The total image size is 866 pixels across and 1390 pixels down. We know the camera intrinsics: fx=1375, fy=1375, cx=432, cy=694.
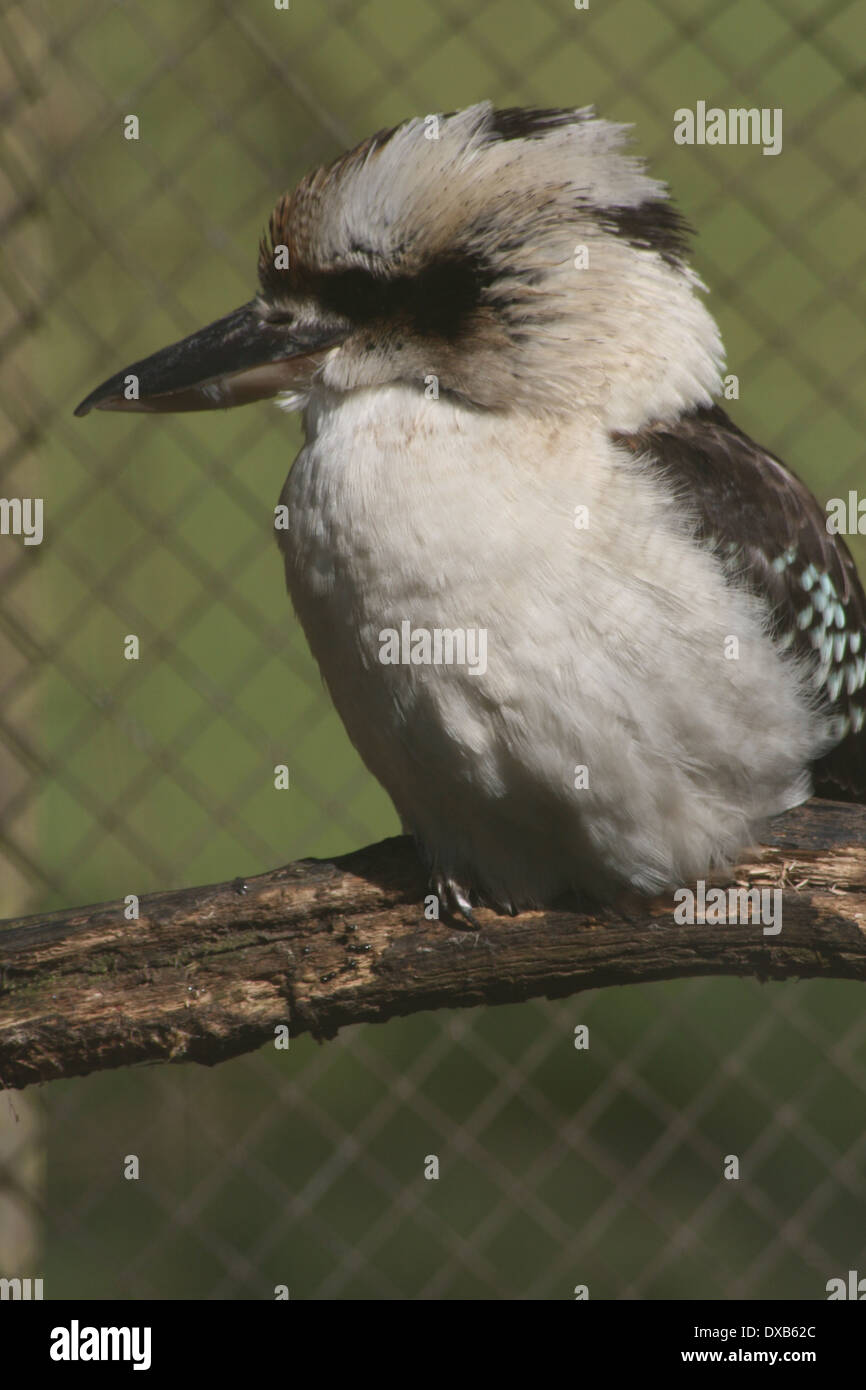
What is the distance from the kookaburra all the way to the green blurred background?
1576 mm

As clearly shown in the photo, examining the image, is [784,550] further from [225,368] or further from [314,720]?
[314,720]

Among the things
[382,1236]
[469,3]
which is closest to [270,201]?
[469,3]

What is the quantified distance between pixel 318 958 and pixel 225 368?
29.8 inches

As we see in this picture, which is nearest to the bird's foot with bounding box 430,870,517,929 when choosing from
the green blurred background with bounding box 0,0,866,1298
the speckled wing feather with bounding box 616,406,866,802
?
the speckled wing feather with bounding box 616,406,866,802

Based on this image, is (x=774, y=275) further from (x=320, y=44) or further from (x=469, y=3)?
(x=320, y=44)

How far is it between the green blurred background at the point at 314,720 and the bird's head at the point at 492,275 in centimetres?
156

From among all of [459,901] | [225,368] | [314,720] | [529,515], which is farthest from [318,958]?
[314,720]

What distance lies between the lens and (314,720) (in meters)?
3.60

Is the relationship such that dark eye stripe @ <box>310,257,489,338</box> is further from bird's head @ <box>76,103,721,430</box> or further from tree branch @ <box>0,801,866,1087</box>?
tree branch @ <box>0,801,866,1087</box>

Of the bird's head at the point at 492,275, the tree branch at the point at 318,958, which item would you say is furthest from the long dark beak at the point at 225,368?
the tree branch at the point at 318,958

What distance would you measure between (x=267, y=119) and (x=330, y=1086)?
8.18 ft

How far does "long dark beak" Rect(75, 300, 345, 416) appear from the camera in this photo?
1.72 metres

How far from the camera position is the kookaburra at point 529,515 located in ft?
5.05

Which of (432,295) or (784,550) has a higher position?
(432,295)
